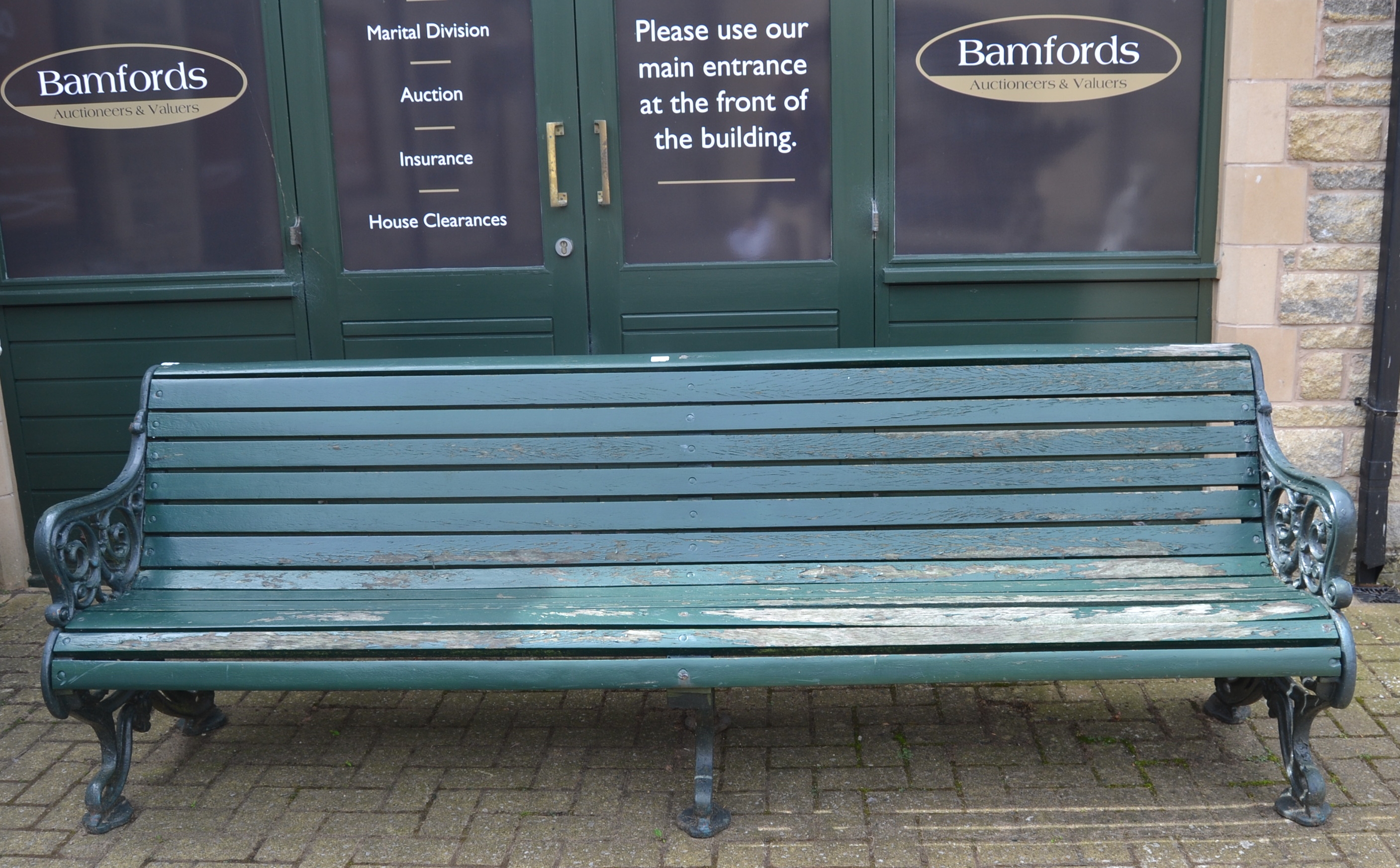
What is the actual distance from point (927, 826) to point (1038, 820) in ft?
0.96

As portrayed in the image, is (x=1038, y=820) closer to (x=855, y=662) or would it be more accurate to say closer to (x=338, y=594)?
(x=855, y=662)

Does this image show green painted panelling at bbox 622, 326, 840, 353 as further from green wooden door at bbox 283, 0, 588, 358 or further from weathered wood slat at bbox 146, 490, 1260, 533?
weathered wood slat at bbox 146, 490, 1260, 533

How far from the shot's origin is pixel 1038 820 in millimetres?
3199

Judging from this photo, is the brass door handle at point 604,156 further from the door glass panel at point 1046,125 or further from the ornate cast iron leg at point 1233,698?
the ornate cast iron leg at point 1233,698

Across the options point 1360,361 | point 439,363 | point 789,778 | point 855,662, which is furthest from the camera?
point 1360,361

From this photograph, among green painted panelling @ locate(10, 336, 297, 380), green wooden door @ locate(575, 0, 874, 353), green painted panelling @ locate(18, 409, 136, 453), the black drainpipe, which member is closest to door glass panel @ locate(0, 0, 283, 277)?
green painted panelling @ locate(10, 336, 297, 380)

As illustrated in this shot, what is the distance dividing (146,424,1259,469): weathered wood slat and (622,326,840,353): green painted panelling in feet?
3.85

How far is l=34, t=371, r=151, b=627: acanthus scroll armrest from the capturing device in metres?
3.20

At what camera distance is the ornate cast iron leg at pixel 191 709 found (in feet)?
11.5

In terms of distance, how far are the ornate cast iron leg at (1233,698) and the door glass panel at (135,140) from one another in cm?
370

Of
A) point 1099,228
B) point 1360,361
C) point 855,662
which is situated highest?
point 1099,228

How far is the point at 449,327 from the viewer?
4.79m

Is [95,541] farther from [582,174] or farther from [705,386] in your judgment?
[582,174]

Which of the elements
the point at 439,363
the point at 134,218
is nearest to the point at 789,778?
the point at 439,363
